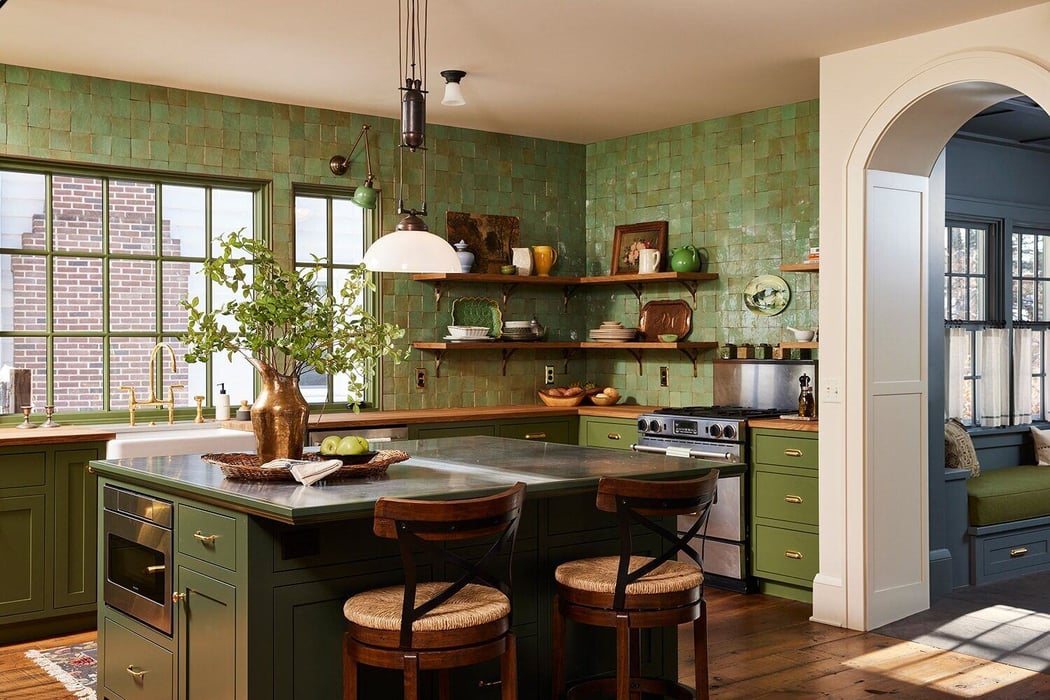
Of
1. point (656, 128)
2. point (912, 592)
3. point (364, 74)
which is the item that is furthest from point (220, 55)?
point (912, 592)

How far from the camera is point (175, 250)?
6141mm

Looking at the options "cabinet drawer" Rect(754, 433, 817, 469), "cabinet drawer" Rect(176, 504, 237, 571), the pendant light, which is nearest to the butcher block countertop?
"cabinet drawer" Rect(754, 433, 817, 469)

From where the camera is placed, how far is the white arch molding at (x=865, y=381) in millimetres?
5172

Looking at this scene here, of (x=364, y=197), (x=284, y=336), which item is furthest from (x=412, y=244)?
(x=364, y=197)

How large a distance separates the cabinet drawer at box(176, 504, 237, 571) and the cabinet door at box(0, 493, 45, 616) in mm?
2142

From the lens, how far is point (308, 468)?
3238mm

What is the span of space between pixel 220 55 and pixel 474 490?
3.17 metres

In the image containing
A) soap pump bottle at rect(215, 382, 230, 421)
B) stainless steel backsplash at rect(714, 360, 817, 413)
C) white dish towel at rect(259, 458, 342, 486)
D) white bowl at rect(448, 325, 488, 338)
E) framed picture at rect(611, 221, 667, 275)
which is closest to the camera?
white dish towel at rect(259, 458, 342, 486)

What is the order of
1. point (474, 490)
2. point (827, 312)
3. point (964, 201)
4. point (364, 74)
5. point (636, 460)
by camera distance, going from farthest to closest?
point (964, 201) → point (364, 74) → point (827, 312) → point (636, 460) → point (474, 490)

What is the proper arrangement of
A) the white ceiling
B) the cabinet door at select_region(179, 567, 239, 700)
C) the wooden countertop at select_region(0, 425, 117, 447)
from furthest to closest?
the wooden countertop at select_region(0, 425, 117, 447) → the white ceiling → the cabinet door at select_region(179, 567, 239, 700)

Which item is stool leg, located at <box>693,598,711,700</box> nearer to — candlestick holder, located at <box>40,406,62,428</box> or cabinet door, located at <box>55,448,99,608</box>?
cabinet door, located at <box>55,448,99,608</box>

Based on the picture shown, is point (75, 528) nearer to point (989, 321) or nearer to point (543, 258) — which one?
point (543, 258)

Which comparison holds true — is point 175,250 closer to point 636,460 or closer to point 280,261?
point 280,261

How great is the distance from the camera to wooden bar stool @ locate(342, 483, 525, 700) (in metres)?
2.81
